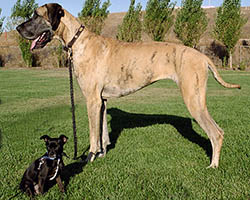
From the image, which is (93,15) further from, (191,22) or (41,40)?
(41,40)

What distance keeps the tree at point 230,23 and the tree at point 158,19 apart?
212 inches

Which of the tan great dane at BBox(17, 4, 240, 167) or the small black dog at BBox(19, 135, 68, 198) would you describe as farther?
the tan great dane at BBox(17, 4, 240, 167)

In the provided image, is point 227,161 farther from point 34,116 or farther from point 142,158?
point 34,116

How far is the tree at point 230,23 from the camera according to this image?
2919 cm

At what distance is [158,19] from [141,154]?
94.1ft

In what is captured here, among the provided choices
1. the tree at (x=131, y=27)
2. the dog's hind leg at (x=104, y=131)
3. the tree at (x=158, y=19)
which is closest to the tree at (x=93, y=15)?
the tree at (x=131, y=27)

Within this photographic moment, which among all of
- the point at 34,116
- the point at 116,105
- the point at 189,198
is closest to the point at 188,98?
the point at 189,198

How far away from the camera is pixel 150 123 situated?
275 inches

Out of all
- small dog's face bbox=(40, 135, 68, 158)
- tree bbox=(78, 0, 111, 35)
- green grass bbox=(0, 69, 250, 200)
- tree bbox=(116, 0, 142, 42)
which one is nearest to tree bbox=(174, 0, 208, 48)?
tree bbox=(116, 0, 142, 42)

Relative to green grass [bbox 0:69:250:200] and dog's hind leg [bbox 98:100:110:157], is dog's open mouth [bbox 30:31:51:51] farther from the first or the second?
green grass [bbox 0:69:250:200]

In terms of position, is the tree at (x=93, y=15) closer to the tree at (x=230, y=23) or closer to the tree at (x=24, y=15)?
the tree at (x=24, y=15)

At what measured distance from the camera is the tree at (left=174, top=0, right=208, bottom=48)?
102ft

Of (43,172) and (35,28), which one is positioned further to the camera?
(35,28)

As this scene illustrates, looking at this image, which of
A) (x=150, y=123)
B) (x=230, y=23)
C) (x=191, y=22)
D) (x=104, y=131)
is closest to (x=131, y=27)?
(x=191, y=22)
